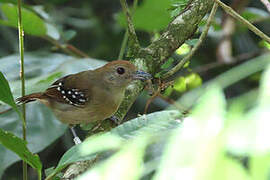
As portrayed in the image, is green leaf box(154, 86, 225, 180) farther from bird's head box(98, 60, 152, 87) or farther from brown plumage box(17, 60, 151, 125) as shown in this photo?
brown plumage box(17, 60, 151, 125)

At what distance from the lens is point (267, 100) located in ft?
2.10

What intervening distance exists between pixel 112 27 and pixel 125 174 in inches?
224

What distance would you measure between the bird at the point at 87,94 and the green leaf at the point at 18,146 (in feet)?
6.09

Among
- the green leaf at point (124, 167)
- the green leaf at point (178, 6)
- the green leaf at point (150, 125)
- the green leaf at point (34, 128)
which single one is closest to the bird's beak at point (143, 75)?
the green leaf at point (178, 6)

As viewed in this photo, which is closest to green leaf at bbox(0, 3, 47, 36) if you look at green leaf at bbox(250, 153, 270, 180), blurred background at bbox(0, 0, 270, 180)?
blurred background at bbox(0, 0, 270, 180)

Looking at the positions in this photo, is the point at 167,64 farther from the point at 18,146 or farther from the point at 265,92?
the point at 265,92

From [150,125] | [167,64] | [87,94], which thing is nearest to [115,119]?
[167,64]

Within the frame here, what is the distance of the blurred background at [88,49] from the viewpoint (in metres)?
3.62

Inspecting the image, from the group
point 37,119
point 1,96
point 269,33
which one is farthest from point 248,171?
point 269,33

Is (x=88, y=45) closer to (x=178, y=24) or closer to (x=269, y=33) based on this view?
(x=269, y=33)

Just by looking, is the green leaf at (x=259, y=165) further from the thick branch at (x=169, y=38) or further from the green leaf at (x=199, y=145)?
the thick branch at (x=169, y=38)

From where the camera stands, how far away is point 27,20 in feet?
12.6

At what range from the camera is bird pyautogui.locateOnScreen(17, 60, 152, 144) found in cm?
382

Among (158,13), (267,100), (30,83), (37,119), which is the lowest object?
(37,119)
